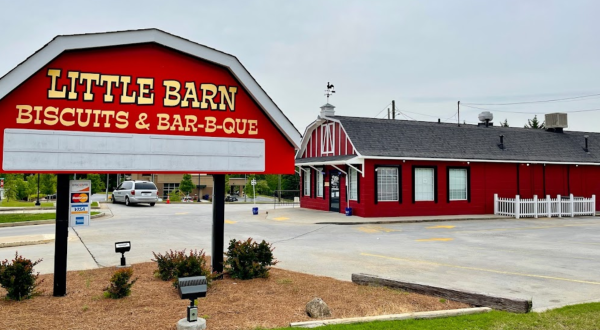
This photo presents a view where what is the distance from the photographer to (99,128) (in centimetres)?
Answer: 738

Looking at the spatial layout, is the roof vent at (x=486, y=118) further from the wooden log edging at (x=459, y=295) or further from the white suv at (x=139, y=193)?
the wooden log edging at (x=459, y=295)

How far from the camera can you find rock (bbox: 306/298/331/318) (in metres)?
6.25

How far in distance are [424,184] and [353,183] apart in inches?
161

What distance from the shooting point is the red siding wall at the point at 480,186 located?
945 inches

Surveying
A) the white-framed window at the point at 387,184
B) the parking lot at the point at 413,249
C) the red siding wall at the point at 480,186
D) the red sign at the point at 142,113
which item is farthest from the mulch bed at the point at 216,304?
the white-framed window at the point at 387,184

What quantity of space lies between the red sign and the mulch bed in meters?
2.10

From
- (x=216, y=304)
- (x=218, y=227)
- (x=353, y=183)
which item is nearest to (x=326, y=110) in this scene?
(x=353, y=183)

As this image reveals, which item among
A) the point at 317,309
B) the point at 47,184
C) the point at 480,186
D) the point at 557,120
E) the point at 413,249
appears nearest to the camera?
the point at 317,309

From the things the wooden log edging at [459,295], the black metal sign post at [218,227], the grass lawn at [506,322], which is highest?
the black metal sign post at [218,227]

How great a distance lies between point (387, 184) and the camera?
24453 millimetres

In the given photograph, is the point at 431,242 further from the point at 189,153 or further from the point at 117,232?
the point at 117,232

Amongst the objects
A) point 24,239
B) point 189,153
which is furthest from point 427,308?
point 24,239

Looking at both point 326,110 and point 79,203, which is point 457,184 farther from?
point 79,203

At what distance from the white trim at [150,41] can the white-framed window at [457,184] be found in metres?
19.1
